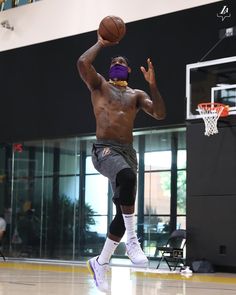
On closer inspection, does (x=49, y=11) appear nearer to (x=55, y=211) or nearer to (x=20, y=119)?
(x=20, y=119)

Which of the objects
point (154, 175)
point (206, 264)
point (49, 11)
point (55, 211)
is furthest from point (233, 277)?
point (49, 11)

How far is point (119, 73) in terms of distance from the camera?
255 inches

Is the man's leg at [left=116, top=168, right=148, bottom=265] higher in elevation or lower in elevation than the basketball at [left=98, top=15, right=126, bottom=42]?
lower

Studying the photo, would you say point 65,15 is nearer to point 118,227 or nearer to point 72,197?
point 72,197

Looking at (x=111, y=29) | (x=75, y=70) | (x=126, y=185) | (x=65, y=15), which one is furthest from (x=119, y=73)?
(x=65, y=15)

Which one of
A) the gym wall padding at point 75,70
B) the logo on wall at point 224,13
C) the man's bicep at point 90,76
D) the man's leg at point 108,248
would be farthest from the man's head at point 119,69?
the logo on wall at point 224,13

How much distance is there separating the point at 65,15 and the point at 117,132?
1162 centimetres

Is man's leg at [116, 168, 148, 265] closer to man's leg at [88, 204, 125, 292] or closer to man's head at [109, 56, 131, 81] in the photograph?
man's leg at [88, 204, 125, 292]

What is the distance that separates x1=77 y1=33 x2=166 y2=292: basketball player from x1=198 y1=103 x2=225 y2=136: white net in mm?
6654

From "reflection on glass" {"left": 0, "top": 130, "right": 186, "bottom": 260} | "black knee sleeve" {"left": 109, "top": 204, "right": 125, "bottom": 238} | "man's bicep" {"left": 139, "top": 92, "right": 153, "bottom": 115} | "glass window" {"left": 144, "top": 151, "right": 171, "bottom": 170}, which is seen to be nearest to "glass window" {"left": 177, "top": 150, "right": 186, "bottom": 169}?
"reflection on glass" {"left": 0, "top": 130, "right": 186, "bottom": 260}

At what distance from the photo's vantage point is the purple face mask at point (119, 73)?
6430mm

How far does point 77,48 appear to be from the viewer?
1675 centimetres

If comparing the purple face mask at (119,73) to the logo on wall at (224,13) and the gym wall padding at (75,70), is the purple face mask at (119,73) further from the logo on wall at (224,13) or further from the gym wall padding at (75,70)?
the logo on wall at (224,13)

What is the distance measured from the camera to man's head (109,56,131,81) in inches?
A: 253
